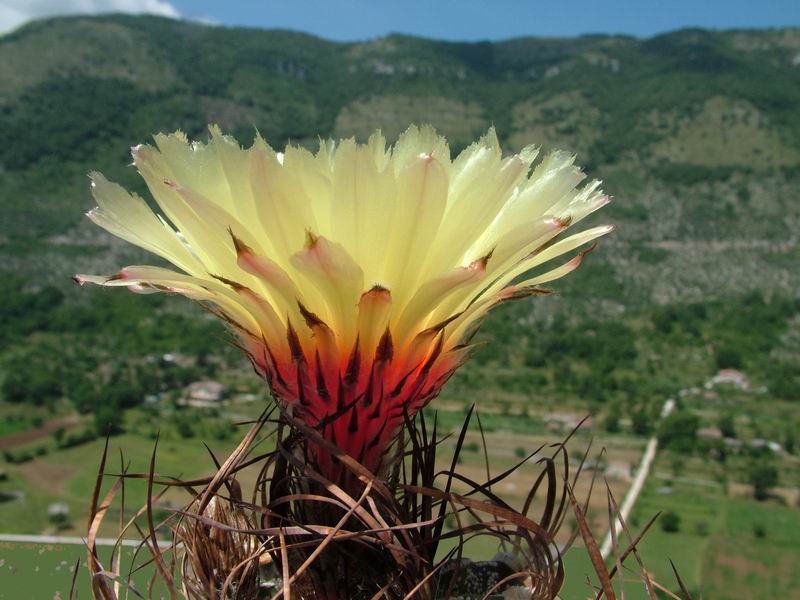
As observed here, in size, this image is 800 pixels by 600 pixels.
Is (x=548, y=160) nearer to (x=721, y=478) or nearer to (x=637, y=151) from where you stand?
(x=721, y=478)

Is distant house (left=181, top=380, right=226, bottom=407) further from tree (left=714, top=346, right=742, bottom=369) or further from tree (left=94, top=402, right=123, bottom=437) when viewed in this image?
tree (left=714, top=346, right=742, bottom=369)

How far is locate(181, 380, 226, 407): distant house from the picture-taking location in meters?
35.3

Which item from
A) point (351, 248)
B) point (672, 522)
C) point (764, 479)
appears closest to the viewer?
point (351, 248)

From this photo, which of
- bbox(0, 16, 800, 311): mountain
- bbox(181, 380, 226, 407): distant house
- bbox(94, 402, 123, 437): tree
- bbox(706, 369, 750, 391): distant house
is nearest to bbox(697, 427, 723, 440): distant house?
bbox(706, 369, 750, 391): distant house

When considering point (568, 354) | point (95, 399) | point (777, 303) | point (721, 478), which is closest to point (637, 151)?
point (777, 303)

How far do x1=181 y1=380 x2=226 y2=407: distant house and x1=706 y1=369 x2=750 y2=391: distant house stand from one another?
78.7 ft

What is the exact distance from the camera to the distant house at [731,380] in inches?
1506

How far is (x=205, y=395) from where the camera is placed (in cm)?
3569

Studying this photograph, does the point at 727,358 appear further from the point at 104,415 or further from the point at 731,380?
the point at 104,415

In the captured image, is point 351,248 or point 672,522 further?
point 672,522

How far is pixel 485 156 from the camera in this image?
0.58 m

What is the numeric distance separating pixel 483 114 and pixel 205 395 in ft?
122

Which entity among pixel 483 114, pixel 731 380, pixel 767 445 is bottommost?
pixel 767 445

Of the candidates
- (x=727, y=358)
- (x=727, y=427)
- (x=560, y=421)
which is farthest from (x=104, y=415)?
(x=727, y=358)
